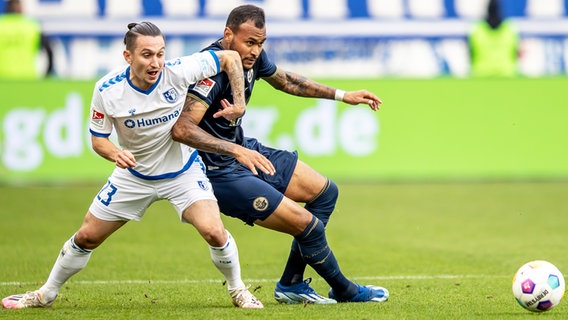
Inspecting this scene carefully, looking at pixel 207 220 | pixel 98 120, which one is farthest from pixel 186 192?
pixel 98 120

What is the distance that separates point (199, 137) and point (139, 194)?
1.95ft

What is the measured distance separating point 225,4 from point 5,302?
676 inches

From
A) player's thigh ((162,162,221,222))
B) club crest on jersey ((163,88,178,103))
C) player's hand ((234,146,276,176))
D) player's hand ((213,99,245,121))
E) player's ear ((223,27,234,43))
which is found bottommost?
player's thigh ((162,162,221,222))

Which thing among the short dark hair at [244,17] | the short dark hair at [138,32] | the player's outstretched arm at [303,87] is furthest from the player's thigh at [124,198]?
the player's outstretched arm at [303,87]

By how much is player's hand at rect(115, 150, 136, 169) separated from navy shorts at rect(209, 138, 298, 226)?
962 mm

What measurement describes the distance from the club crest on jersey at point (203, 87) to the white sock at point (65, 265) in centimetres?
130

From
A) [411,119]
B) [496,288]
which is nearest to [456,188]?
[411,119]

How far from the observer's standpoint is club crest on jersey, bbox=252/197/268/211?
7660 millimetres

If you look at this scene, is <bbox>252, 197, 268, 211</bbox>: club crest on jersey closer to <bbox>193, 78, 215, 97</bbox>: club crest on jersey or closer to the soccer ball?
Answer: <bbox>193, 78, 215, 97</bbox>: club crest on jersey

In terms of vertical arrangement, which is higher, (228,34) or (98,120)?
(228,34)

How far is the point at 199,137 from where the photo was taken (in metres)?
7.39

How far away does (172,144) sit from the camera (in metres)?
7.64

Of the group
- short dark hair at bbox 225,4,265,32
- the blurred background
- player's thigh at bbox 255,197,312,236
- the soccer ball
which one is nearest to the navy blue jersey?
short dark hair at bbox 225,4,265,32

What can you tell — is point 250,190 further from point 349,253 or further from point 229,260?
point 349,253
